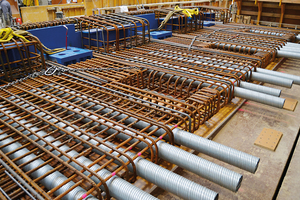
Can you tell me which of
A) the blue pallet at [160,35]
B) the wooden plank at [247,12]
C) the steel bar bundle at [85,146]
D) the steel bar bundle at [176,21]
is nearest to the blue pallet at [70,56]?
the steel bar bundle at [85,146]

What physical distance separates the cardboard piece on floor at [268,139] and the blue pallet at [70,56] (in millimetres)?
4770

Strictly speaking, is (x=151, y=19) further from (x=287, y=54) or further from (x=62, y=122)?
(x=62, y=122)

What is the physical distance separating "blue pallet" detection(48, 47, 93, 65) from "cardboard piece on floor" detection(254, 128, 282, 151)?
15.6ft

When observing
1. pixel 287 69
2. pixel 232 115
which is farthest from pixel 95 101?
pixel 287 69

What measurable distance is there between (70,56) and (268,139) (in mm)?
4944

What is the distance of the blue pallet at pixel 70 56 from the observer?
19.3ft

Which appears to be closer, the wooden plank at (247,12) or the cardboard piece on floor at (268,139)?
the cardboard piece on floor at (268,139)

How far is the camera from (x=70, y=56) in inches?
237

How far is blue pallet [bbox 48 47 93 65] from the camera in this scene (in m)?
5.90

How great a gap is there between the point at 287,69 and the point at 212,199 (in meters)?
6.81

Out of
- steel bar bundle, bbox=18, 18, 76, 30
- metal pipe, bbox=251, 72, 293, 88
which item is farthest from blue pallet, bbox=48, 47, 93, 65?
metal pipe, bbox=251, 72, 293, 88

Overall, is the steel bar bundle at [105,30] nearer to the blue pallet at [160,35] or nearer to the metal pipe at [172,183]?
the blue pallet at [160,35]

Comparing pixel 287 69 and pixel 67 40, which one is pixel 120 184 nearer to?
pixel 67 40

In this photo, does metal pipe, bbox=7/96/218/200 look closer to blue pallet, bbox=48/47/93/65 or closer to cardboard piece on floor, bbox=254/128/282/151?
cardboard piece on floor, bbox=254/128/282/151
